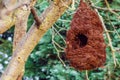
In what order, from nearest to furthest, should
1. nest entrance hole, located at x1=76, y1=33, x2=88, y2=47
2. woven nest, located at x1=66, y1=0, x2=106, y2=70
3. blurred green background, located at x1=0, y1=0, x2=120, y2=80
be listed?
1. woven nest, located at x1=66, y1=0, x2=106, y2=70
2. nest entrance hole, located at x1=76, y1=33, x2=88, y2=47
3. blurred green background, located at x1=0, y1=0, x2=120, y2=80

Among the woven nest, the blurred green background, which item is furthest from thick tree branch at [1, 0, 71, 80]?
the blurred green background

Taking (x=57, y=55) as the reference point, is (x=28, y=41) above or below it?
above

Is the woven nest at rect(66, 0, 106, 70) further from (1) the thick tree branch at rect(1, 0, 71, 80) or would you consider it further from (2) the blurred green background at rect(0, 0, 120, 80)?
(2) the blurred green background at rect(0, 0, 120, 80)

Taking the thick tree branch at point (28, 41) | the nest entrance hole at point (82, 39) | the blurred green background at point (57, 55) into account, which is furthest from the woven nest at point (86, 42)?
the blurred green background at point (57, 55)

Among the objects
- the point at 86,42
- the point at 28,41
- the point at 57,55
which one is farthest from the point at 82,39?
the point at 57,55

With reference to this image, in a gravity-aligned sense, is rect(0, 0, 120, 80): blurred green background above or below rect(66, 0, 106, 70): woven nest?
below

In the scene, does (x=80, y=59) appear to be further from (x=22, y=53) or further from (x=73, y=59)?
(x=22, y=53)

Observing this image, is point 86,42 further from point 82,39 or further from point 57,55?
point 57,55
